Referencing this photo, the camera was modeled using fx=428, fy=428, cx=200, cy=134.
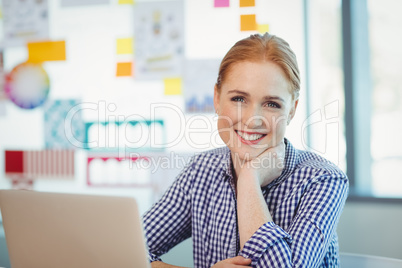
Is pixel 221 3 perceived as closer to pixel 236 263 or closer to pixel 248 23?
pixel 248 23

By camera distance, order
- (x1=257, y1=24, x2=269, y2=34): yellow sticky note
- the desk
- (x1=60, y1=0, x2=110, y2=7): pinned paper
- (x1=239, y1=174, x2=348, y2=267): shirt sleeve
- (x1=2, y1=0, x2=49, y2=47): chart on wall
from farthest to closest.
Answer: (x1=2, y1=0, x2=49, y2=47): chart on wall < (x1=60, y1=0, x2=110, y2=7): pinned paper < (x1=257, y1=24, x2=269, y2=34): yellow sticky note < the desk < (x1=239, y1=174, x2=348, y2=267): shirt sleeve

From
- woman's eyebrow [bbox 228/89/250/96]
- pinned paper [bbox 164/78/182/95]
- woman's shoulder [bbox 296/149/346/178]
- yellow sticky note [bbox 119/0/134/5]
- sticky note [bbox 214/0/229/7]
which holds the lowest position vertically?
woman's shoulder [bbox 296/149/346/178]

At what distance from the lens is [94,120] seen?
262cm

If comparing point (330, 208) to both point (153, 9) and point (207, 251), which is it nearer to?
point (207, 251)

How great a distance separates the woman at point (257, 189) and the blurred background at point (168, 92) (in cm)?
102

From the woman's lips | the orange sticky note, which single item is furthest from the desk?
the orange sticky note

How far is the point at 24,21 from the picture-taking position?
2.75 meters

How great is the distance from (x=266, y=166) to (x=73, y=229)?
24.9 inches

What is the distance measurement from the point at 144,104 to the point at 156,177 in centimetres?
44

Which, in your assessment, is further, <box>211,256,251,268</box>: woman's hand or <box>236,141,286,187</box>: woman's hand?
<box>236,141,286,187</box>: woman's hand

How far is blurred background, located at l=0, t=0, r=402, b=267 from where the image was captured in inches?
88.3

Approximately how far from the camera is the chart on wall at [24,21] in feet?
8.91

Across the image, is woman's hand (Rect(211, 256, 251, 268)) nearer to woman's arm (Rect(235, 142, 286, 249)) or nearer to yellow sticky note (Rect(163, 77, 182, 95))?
woman's arm (Rect(235, 142, 286, 249))

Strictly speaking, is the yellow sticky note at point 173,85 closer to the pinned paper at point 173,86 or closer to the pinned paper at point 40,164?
the pinned paper at point 173,86
